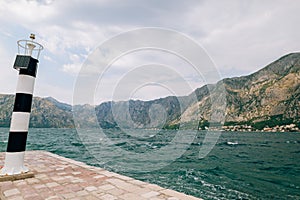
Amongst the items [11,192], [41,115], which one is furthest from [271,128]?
[41,115]

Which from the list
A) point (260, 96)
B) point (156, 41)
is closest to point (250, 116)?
point (260, 96)

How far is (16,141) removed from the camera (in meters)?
5.30

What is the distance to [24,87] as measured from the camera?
5348 millimetres

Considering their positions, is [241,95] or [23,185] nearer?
[23,185]

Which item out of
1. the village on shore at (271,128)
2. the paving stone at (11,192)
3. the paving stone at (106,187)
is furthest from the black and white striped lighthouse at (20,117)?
the village on shore at (271,128)

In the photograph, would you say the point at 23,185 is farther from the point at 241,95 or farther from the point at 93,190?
the point at 241,95

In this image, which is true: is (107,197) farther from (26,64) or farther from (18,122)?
(26,64)

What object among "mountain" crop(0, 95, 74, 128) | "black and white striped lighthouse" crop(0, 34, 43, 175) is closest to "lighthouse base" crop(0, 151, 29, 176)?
"black and white striped lighthouse" crop(0, 34, 43, 175)

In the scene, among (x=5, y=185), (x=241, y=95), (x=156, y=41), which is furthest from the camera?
(x=241, y=95)

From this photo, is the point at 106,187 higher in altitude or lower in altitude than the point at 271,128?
lower

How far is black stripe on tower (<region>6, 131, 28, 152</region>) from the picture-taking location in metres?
5.27

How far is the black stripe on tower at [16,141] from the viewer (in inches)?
207

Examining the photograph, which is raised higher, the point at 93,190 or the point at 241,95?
the point at 241,95

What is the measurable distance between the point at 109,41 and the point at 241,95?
173 m
